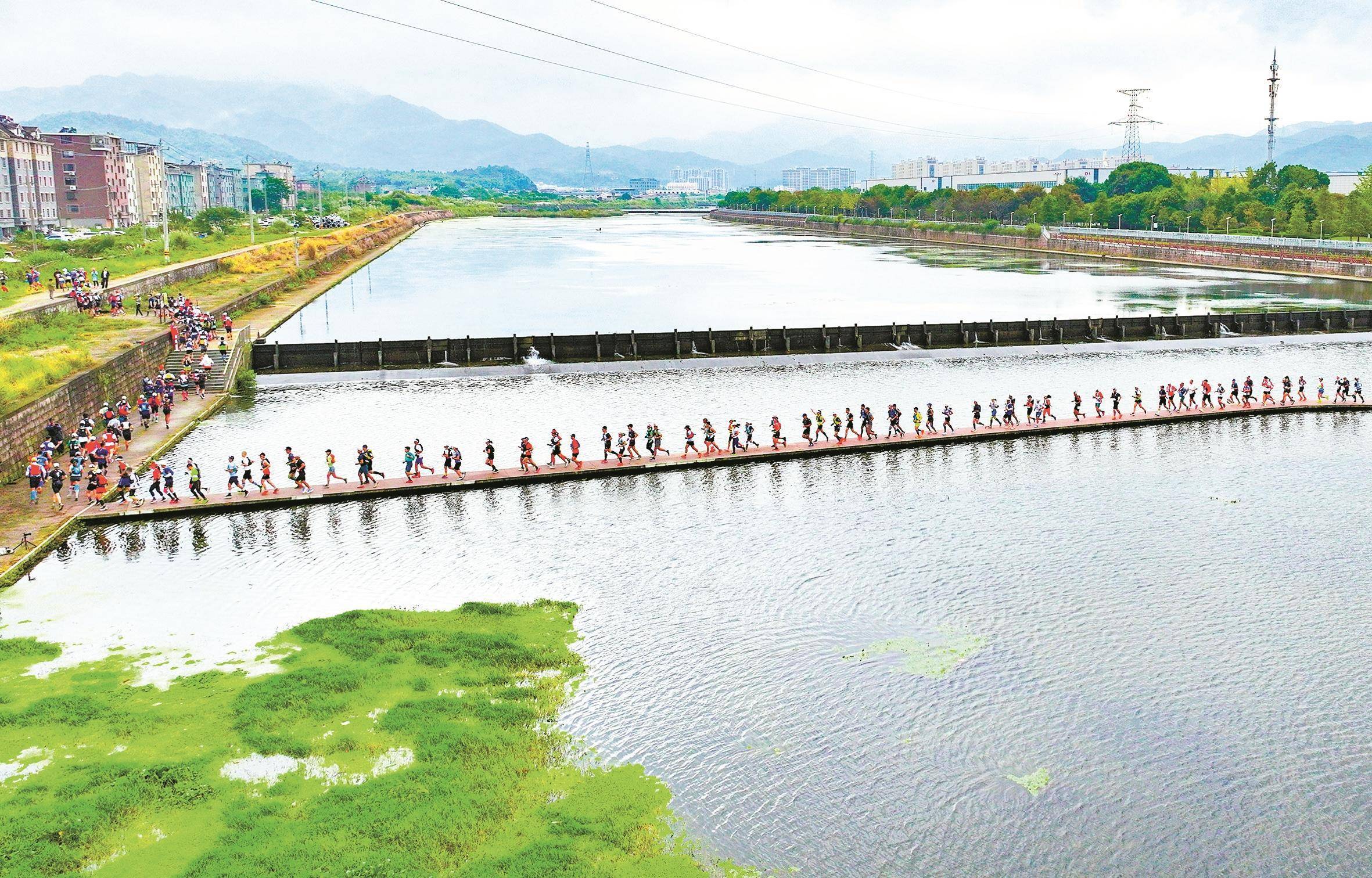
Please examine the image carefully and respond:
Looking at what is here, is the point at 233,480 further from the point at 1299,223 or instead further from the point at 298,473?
the point at 1299,223

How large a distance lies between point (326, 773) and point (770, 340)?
5491cm

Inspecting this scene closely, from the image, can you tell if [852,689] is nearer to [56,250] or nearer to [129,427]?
[129,427]

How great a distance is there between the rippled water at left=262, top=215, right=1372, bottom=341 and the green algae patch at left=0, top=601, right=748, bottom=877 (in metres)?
56.5

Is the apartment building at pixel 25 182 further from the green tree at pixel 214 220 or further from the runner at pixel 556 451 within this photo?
the runner at pixel 556 451

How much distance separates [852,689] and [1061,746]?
14.2ft

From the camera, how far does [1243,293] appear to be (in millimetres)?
107812

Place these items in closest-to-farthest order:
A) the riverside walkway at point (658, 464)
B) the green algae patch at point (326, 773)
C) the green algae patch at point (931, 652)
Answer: the green algae patch at point (326, 773) → the green algae patch at point (931, 652) → the riverside walkway at point (658, 464)

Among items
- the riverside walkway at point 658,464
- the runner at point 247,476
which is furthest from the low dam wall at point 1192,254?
the runner at point 247,476

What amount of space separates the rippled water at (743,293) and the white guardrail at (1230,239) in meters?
8.96

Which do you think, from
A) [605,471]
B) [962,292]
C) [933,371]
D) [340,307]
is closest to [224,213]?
[340,307]

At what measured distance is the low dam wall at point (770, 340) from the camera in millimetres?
65000

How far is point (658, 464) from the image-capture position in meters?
42.6

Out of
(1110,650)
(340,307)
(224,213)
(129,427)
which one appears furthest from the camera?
(224,213)

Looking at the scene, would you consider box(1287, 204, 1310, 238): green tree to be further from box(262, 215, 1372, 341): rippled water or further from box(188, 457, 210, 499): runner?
box(188, 457, 210, 499): runner
